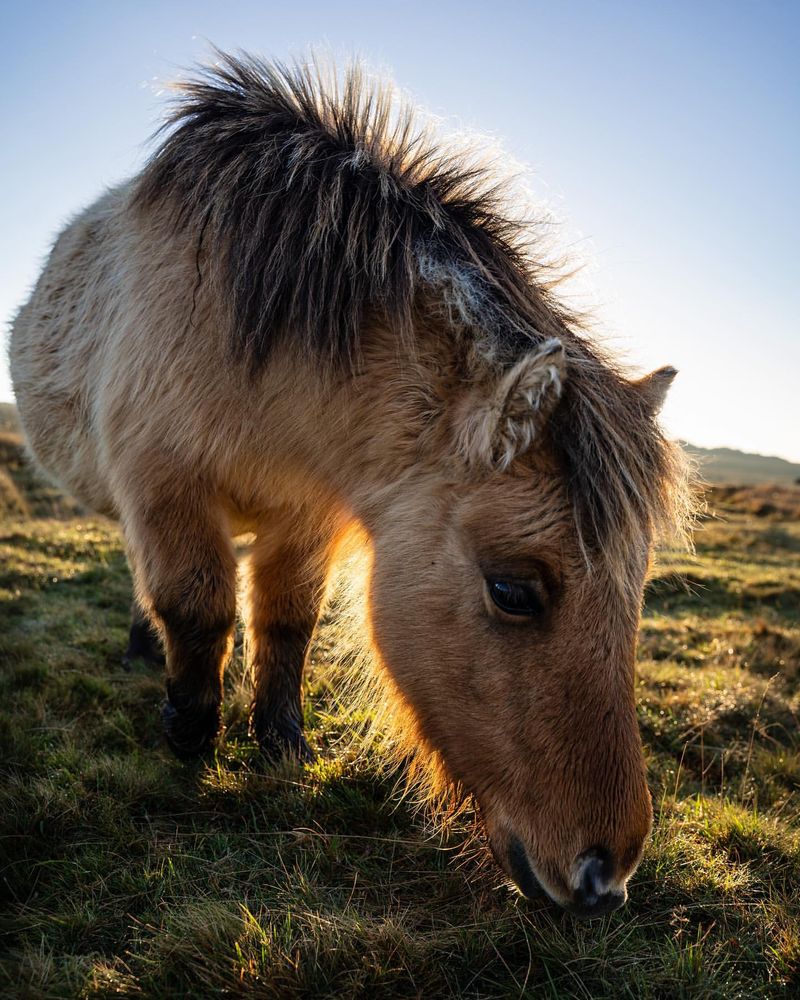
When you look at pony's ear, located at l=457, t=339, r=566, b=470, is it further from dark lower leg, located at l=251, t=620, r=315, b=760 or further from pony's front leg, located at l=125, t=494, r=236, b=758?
dark lower leg, located at l=251, t=620, r=315, b=760

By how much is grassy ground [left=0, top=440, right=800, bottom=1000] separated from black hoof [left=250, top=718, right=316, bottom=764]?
9 cm

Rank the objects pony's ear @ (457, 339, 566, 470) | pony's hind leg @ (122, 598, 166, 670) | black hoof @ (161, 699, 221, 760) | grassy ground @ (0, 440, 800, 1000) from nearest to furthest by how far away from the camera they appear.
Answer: grassy ground @ (0, 440, 800, 1000), pony's ear @ (457, 339, 566, 470), black hoof @ (161, 699, 221, 760), pony's hind leg @ (122, 598, 166, 670)

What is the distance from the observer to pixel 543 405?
2.22m

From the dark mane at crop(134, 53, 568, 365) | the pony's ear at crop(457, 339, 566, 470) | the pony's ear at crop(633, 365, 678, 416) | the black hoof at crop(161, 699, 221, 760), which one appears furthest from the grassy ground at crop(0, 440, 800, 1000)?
the dark mane at crop(134, 53, 568, 365)

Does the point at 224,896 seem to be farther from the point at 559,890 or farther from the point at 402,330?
the point at 402,330

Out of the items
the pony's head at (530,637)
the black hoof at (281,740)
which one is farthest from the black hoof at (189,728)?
the pony's head at (530,637)

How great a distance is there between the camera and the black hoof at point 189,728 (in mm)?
3268

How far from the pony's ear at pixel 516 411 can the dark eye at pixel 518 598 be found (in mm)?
410

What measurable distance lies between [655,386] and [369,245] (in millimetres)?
1314

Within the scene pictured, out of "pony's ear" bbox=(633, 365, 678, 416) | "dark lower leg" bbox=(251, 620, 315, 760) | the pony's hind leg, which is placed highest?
"pony's ear" bbox=(633, 365, 678, 416)

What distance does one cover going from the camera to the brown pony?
2.16 m

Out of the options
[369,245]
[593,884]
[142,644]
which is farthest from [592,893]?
[142,644]

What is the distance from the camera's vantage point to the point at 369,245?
276 centimetres

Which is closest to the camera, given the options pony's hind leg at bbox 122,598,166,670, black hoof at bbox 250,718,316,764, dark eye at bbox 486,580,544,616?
dark eye at bbox 486,580,544,616
